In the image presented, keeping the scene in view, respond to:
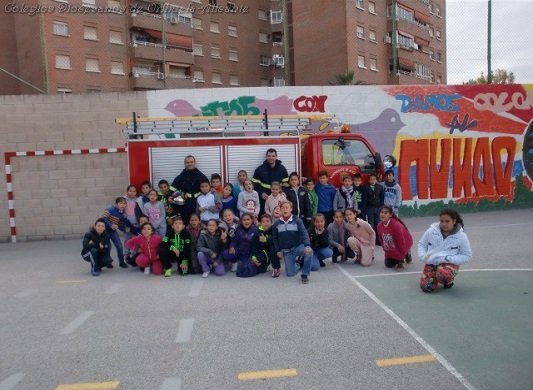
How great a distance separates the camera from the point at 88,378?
3.73 meters

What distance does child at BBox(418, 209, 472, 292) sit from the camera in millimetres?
5691

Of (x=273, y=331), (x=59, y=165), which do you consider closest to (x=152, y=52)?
(x=59, y=165)

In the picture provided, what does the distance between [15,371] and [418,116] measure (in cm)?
1133

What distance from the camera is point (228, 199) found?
8312 millimetres

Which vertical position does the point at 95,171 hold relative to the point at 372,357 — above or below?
above

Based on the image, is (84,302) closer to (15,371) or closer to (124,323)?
(124,323)

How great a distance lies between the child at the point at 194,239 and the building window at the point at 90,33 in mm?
30781

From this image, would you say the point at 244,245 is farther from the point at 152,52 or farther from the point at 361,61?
the point at 361,61

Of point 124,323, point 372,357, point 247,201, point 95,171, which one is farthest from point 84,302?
point 95,171

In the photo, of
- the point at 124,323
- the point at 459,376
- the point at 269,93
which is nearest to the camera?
the point at 459,376

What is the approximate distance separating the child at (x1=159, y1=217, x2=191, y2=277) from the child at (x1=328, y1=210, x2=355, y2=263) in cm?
235

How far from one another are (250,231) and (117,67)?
31.5 metres

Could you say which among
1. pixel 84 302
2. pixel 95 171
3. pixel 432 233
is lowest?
pixel 84 302

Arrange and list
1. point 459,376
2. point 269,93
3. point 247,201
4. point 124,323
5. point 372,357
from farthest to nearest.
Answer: point 269,93
point 247,201
point 124,323
point 372,357
point 459,376
